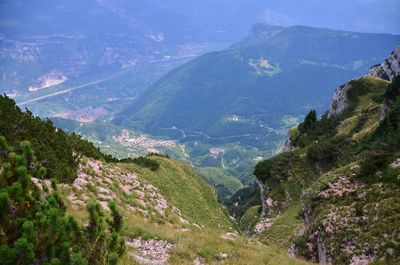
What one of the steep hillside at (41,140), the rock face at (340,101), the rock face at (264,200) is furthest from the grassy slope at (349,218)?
the rock face at (340,101)

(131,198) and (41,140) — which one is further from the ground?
(41,140)

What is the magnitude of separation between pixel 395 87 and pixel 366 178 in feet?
101

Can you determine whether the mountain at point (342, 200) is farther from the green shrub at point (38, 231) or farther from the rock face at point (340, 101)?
the rock face at point (340, 101)

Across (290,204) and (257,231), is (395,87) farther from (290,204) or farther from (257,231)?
(257,231)

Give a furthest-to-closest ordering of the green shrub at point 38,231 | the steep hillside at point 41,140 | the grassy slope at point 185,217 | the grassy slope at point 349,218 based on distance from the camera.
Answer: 1. the steep hillside at point 41,140
2. the grassy slope at point 349,218
3. the grassy slope at point 185,217
4. the green shrub at point 38,231

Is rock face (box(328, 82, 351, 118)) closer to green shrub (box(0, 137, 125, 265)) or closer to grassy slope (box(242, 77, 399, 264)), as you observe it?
grassy slope (box(242, 77, 399, 264))

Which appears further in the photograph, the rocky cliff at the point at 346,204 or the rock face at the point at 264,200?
the rock face at the point at 264,200

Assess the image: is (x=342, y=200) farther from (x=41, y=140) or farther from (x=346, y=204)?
(x=41, y=140)

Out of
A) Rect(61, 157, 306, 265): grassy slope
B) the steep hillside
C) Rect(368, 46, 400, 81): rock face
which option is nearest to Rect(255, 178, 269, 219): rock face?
Rect(61, 157, 306, 265): grassy slope

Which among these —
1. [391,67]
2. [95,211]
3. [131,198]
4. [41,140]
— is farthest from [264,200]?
[391,67]

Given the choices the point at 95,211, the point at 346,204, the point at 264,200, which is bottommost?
the point at 95,211

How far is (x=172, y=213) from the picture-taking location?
29.8 m

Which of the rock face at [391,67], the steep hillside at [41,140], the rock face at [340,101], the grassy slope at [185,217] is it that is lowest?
the grassy slope at [185,217]

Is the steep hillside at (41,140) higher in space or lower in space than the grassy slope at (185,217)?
higher
